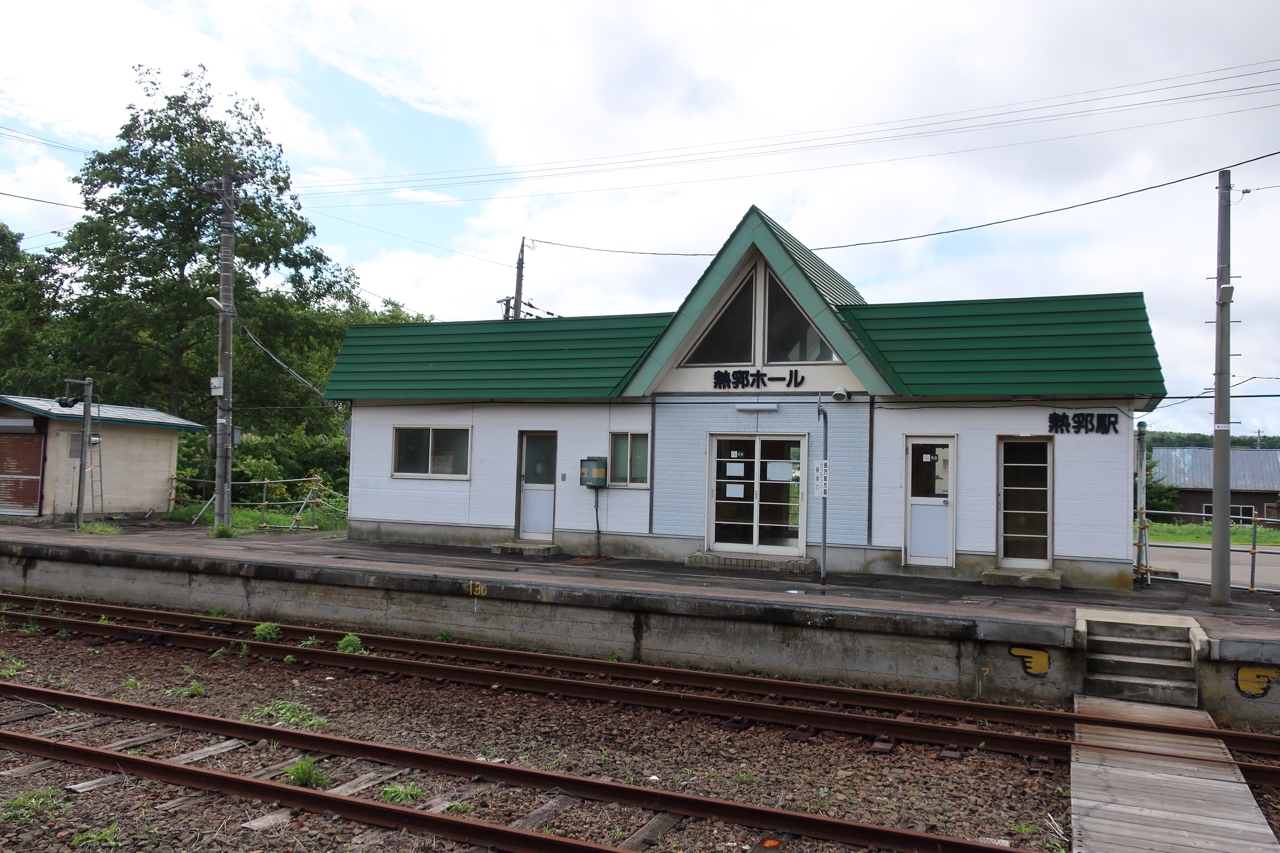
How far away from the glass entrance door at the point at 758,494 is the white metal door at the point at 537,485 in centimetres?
335

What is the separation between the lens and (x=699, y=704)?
8.68 meters

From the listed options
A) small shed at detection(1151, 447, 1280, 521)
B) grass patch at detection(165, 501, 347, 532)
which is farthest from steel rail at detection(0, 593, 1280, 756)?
small shed at detection(1151, 447, 1280, 521)

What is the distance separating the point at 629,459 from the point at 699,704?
8108mm

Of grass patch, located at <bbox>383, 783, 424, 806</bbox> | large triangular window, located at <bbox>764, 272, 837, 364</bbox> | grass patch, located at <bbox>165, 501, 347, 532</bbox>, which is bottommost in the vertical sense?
grass patch, located at <bbox>383, 783, 424, 806</bbox>

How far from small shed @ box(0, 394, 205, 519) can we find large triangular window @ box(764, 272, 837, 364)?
56.0ft

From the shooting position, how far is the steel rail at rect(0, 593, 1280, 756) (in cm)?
780

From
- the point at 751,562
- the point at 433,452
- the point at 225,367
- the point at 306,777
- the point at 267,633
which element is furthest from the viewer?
the point at 225,367

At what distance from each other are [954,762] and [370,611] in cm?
821

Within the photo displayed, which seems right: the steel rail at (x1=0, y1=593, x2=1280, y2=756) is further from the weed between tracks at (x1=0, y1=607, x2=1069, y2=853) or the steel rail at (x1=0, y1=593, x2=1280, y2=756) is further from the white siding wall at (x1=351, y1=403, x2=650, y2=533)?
the white siding wall at (x1=351, y1=403, x2=650, y2=533)

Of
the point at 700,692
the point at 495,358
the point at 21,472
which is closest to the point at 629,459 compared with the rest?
the point at 495,358

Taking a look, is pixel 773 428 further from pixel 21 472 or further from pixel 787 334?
pixel 21 472

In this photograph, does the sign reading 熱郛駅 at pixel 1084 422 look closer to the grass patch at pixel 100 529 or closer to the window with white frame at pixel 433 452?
the window with white frame at pixel 433 452

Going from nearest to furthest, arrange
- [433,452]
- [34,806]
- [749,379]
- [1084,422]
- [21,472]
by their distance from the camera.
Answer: [34,806]
[1084,422]
[749,379]
[433,452]
[21,472]

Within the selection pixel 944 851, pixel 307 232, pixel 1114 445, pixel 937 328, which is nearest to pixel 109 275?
pixel 307 232
